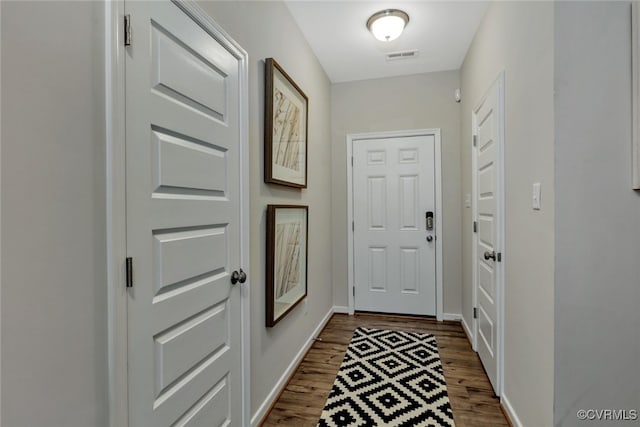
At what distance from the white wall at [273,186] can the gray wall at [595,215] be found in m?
1.39

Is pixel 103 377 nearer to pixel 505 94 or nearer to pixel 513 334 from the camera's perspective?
pixel 513 334

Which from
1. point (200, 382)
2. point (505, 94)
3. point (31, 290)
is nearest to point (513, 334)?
point (505, 94)

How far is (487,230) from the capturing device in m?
2.31

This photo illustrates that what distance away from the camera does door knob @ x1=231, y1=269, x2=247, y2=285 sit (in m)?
1.57

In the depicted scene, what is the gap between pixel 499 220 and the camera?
6.60ft

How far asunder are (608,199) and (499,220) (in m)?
0.74

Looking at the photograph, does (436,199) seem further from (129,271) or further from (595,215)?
(129,271)

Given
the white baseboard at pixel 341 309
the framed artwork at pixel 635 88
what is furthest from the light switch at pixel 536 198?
the white baseboard at pixel 341 309

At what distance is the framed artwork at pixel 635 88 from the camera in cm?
122

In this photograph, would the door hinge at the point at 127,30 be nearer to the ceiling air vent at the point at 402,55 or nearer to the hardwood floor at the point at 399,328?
the hardwood floor at the point at 399,328

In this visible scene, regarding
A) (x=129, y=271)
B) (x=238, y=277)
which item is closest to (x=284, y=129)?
(x=238, y=277)

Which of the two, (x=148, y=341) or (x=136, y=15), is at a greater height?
(x=136, y=15)

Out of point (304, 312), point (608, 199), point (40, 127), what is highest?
point (40, 127)

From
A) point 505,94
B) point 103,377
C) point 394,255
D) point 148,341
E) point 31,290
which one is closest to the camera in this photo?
point 31,290
